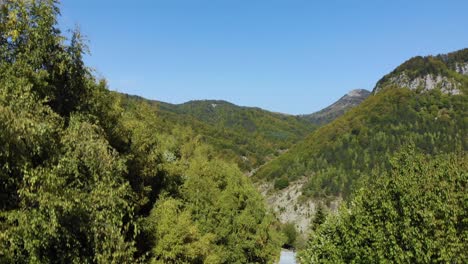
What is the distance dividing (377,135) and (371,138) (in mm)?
2726

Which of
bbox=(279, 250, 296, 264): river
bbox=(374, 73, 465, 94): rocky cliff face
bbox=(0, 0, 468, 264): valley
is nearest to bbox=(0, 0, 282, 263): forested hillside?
bbox=(0, 0, 468, 264): valley

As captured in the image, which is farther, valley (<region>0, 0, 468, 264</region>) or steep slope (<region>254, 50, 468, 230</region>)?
steep slope (<region>254, 50, 468, 230</region>)

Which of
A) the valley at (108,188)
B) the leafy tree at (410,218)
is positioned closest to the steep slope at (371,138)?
the valley at (108,188)

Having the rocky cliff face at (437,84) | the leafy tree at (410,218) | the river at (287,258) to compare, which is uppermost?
the rocky cliff face at (437,84)

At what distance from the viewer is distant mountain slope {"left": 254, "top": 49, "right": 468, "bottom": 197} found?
487 ft

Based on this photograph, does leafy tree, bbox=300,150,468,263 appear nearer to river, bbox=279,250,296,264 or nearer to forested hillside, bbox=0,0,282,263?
forested hillside, bbox=0,0,282,263

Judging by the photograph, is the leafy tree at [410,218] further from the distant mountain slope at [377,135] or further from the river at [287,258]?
the distant mountain slope at [377,135]

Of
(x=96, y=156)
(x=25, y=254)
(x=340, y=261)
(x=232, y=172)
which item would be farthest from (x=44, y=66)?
(x=232, y=172)

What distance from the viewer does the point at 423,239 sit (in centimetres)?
1711

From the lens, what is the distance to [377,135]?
167625 mm

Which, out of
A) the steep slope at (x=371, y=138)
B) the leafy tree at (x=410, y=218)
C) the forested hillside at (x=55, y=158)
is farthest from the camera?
the steep slope at (x=371, y=138)

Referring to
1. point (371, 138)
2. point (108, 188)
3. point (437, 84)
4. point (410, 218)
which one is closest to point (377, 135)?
point (371, 138)

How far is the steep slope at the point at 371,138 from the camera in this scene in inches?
5753

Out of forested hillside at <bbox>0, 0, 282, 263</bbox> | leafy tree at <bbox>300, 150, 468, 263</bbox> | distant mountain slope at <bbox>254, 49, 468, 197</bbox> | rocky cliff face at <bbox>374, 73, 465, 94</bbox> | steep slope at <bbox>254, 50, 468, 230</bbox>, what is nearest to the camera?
forested hillside at <bbox>0, 0, 282, 263</bbox>
